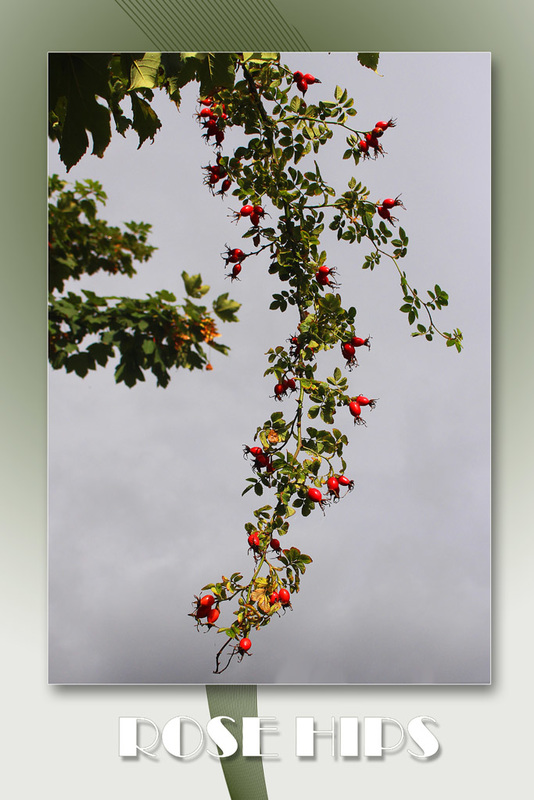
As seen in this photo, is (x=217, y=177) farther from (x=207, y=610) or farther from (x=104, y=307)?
(x=207, y=610)

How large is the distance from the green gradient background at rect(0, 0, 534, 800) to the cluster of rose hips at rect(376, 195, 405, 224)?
21 centimetres

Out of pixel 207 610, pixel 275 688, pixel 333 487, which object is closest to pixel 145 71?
pixel 333 487

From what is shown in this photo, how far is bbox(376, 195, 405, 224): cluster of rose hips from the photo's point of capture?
4.58 feet

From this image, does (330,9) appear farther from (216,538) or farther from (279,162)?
(216,538)

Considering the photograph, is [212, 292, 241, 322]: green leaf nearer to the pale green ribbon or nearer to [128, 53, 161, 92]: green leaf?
[128, 53, 161, 92]: green leaf

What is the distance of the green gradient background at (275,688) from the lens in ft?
4.66

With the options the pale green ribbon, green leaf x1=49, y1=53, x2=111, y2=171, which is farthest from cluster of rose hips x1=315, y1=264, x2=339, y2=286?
the pale green ribbon

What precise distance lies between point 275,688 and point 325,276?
0.81 meters

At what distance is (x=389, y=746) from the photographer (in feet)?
4.69

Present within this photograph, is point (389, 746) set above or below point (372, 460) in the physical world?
below

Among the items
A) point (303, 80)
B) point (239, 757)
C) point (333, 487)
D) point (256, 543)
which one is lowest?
point (239, 757)

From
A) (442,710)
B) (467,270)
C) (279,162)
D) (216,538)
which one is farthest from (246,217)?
(442,710)

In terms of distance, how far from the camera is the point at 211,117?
139cm
